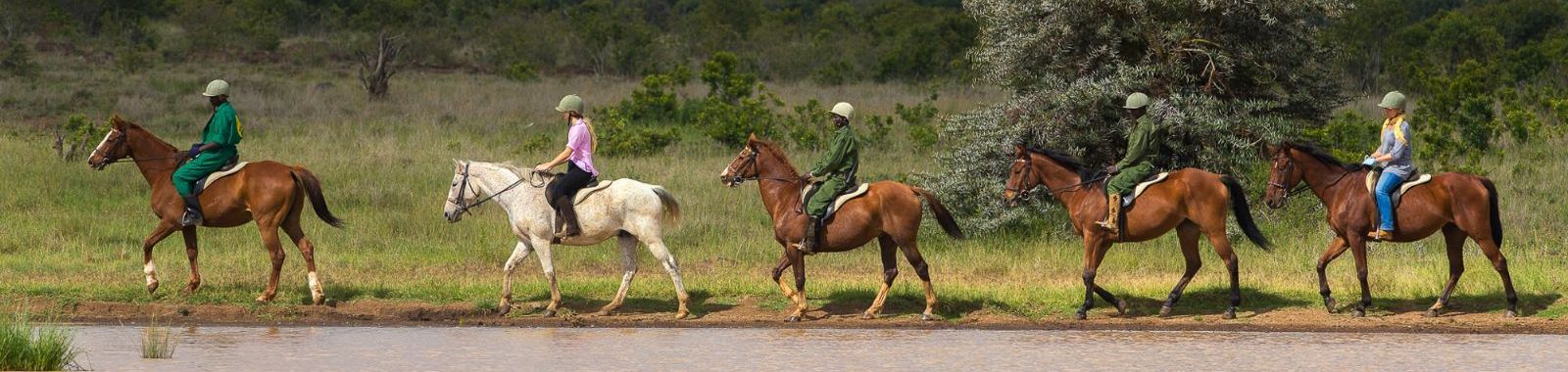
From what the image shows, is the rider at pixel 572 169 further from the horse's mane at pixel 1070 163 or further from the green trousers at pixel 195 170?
the horse's mane at pixel 1070 163

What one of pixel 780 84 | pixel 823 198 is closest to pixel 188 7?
pixel 780 84

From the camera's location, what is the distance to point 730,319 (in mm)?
13516

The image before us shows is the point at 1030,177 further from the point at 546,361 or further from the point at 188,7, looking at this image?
the point at 188,7

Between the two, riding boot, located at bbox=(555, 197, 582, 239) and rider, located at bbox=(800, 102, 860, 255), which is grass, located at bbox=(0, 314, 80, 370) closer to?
riding boot, located at bbox=(555, 197, 582, 239)

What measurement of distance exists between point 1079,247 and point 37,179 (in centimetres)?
1285

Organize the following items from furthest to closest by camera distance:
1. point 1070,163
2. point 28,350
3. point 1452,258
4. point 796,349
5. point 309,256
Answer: point 309,256, point 1070,163, point 1452,258, point 796,349, point 28,350

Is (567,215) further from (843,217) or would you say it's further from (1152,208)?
(1152,208)

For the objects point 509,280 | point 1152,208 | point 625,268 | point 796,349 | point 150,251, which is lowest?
point 796,349

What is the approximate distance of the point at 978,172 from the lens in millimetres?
18766

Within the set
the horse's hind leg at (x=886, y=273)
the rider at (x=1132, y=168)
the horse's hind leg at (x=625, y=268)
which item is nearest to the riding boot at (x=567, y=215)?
the horse's hind leg at (x=625, y=268)

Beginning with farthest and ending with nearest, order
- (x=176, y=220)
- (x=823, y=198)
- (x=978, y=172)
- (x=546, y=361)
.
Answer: (x=978, y=172) < (x=176, y=220) < (x=823, y=198) < (x=546, y=361)

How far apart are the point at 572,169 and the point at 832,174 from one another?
2.13 m

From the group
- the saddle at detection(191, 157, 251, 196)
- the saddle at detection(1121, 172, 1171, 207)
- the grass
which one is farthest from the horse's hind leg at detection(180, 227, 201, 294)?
the saddle at detection(1121, 172, 1171, 207)

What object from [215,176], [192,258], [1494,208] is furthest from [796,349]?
[192,258]
